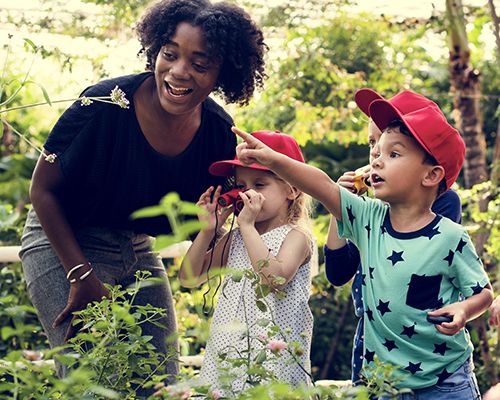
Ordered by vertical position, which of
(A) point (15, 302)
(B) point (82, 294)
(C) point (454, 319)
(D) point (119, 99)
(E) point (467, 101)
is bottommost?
(A) point (15, 302)

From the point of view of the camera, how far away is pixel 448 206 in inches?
111

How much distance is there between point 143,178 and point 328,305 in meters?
4.05

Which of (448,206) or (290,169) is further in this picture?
(448,206)

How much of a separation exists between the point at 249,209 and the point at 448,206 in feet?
1.89

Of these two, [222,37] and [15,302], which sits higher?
[222,37]

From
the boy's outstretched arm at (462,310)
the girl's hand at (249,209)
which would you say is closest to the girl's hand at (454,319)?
the boy's outstretched arm at (462,310)

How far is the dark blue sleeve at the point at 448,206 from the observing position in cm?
283

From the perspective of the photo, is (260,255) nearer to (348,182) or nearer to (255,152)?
(348,182)


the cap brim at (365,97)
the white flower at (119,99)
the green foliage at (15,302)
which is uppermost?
the cap brim at (365,97)

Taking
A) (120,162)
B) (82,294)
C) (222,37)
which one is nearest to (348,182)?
(222,37)

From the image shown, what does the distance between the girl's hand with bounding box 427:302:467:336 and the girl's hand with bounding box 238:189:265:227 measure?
70 cm

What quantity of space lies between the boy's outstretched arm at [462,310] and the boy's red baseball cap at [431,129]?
35 cm

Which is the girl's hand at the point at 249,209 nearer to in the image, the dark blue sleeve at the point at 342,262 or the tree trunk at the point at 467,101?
the dark blue sleeve at the point at 342,262

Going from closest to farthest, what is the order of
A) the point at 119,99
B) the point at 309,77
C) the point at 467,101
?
the point at 119,99, the point at 467,101, the point at 309,77
